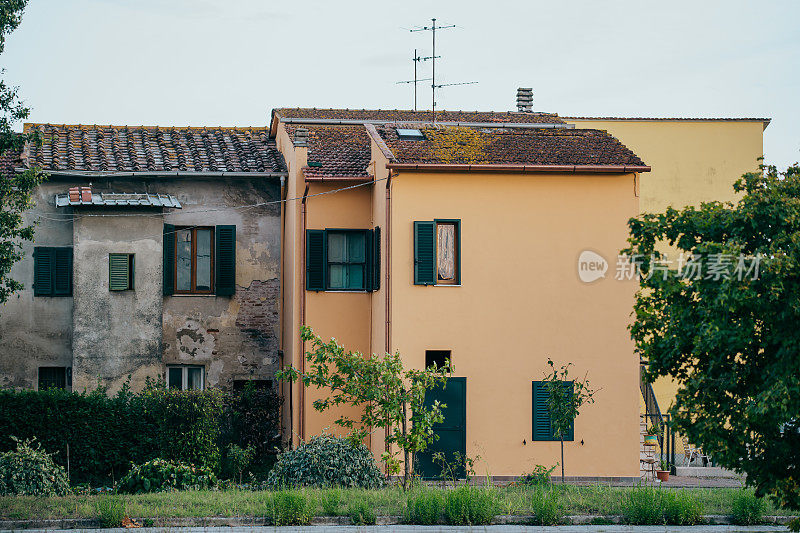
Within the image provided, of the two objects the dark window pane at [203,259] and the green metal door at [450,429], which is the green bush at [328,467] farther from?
the dark window pane at [203,259]

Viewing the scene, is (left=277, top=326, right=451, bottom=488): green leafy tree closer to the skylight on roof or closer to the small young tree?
the small young tree

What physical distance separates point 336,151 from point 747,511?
1299cm

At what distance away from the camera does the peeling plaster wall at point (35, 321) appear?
23688 mm

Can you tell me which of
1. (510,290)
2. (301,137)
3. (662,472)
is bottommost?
(662,472)

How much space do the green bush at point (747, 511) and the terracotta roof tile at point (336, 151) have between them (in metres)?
11.0

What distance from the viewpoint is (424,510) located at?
14.3m

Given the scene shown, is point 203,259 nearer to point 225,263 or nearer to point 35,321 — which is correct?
point 225,263

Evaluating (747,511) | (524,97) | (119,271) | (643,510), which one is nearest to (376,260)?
(119,271)

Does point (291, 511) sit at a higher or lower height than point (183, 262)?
lower

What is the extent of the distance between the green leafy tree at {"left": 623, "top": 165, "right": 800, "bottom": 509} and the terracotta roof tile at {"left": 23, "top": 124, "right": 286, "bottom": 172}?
13.6m

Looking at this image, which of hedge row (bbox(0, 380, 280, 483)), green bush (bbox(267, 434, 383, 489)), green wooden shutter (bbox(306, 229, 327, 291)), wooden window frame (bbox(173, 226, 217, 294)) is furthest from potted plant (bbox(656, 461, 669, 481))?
wooden window frame (bbox(173, 226, 217, 294))

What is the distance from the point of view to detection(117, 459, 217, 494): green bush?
18.4m

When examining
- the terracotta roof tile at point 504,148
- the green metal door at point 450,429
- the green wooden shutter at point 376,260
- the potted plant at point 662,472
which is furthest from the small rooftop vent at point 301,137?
the potted plant at point 662,472

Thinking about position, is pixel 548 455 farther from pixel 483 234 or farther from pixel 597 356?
pixel 483 234
